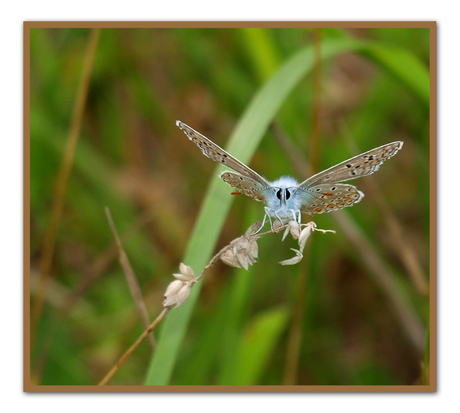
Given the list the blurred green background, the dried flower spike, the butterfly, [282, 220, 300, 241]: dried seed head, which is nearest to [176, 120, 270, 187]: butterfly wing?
the butterfly

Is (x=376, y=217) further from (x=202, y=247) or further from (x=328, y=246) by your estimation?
(x=202, y=247)

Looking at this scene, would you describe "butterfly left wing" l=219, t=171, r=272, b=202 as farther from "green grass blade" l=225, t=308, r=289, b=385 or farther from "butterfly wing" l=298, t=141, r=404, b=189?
"green grass blade" l=225, t=308, r=289, b=385

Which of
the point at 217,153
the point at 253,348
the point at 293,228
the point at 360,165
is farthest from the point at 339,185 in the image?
the point at 253,348

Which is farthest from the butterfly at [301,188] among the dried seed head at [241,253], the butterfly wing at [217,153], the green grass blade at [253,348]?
the green grass blade at [253,348]

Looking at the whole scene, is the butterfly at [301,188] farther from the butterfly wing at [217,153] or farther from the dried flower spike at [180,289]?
the dried flower spike at [180,289]

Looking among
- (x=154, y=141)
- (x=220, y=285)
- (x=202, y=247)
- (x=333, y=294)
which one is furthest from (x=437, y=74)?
(x=154, y=141)

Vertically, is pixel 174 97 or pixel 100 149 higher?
pixel 174 97
